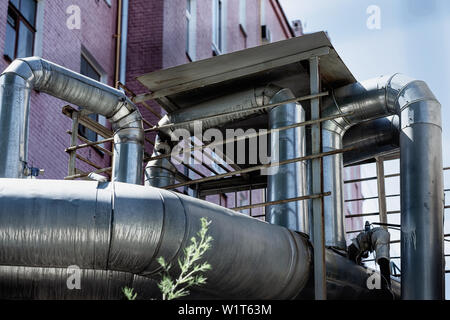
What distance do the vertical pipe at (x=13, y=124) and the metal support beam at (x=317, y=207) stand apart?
3.11 meters

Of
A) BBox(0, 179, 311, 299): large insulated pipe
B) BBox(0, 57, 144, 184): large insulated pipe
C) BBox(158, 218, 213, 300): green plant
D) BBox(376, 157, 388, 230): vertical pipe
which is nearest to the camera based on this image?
BBox(158, 218, 213, 300): green plant

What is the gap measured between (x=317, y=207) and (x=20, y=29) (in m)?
5.61

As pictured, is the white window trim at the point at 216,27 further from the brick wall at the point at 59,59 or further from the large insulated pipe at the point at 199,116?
the large insulated pipe at the point at 199,116

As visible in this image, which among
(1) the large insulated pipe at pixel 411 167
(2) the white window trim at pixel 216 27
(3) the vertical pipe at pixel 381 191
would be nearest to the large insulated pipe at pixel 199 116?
(1) the large insulated pipe at pixel 411 167

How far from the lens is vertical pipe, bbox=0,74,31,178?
7.86 meters

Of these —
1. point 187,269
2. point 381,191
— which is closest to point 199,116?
point 381,191

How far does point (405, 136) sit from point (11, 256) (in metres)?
4.84

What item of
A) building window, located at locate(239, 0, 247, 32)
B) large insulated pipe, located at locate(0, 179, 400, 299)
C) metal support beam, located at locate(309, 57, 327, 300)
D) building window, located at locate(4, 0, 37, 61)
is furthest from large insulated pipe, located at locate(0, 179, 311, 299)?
building window, located at locate(239, 0, 247, 32)

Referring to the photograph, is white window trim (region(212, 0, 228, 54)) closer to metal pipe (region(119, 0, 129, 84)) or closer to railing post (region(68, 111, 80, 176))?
metal pipe (region(119, 0, 129, 84))

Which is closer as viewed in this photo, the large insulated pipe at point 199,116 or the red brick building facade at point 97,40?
the large insulated pipe at point 199,116

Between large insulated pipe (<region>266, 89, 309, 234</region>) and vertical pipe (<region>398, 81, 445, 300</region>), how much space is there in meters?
1.13

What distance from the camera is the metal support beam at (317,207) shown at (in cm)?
794

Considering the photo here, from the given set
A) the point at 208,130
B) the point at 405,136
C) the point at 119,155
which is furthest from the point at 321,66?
the point at 119,155

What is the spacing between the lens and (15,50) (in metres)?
11.2
